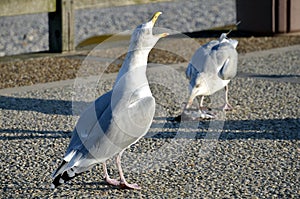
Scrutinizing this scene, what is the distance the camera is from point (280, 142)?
696cm

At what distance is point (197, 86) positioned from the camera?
7.62m

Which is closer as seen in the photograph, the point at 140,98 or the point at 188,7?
the point at 140,98

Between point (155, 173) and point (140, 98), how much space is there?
0.85m

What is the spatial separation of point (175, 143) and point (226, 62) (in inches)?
54.6

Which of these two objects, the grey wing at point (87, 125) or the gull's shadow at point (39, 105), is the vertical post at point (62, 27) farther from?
the grey wing at point (87, 125)

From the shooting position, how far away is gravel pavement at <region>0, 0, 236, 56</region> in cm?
1473

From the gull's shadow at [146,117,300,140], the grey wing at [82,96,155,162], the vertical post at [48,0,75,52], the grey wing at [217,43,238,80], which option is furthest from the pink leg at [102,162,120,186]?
the vertical post at [48,0,75,52]

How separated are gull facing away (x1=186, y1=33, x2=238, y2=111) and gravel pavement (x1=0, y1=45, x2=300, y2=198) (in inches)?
13.4

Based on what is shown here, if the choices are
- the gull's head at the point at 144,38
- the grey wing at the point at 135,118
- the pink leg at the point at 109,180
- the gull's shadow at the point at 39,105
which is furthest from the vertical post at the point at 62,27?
the grey wing at the point at 135,118

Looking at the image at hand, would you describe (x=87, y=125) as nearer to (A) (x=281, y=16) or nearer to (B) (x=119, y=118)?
(B) (x=119, y=118)

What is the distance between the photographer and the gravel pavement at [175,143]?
5.82m

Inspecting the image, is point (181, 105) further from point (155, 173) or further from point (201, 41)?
point (201, 41)

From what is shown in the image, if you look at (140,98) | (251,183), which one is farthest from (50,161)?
(251,183)

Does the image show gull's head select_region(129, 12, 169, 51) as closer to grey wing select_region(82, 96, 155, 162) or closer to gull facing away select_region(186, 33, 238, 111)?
grey wing select_region(82, 96, 155, 162)
